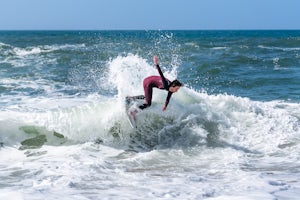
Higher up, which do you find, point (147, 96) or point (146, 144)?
point (147, 96)

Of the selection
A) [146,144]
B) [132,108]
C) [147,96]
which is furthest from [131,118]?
[146,144]

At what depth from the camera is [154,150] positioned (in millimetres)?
9570

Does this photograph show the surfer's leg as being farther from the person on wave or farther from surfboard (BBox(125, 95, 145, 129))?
surfboard (BBox(125, 95, 145, 129))

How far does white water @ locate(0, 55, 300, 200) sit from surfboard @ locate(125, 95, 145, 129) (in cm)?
18

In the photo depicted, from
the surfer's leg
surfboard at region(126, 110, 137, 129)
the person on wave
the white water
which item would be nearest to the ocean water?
the white water

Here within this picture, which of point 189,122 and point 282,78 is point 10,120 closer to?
point 189,122

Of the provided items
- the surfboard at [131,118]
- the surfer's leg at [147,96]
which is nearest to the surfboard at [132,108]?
the surfboard at [131,118]

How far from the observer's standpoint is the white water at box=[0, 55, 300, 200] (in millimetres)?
6648

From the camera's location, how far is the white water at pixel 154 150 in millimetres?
6648

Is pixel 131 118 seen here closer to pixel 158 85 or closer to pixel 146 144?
pixel 146 144

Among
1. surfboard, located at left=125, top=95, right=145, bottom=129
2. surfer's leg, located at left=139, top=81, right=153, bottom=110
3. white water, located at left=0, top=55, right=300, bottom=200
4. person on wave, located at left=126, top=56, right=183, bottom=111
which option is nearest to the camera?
white water, located at left=0, top=55, right=300, bottom=200

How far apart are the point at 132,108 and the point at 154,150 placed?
158 centimetres

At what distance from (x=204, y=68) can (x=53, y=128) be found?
572 inches

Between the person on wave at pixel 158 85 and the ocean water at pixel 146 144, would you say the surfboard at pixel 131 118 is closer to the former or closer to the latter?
the ocean water at pixel 146 144
